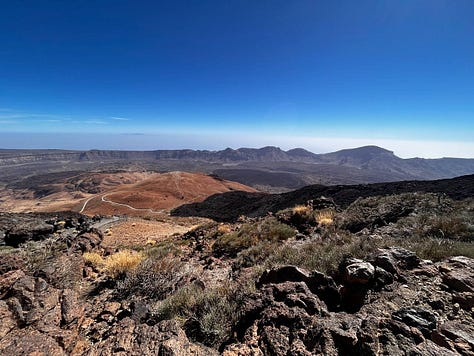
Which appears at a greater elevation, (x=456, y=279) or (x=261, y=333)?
(x=456, y=279)

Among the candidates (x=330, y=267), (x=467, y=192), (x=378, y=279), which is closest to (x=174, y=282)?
(x=330, y=267)

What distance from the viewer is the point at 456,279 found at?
10.7ft

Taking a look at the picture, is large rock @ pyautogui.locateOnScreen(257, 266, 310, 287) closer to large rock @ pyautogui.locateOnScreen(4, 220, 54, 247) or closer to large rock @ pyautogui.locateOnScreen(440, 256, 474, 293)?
large rock @ pyautogui.locateOnScreen(440, 256, 474, 293)

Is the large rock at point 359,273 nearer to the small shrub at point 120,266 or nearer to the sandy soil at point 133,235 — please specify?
the small shrub at point 120,266

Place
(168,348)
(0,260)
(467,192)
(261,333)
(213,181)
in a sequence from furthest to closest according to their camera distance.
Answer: (213,181), (467,192), (0,260), (261,333), (168,348)

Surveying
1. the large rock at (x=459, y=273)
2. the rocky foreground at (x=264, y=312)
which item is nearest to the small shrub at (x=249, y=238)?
the rocky foreground at (x=264, y=312)

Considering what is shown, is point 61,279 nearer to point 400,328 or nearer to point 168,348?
point 168,348

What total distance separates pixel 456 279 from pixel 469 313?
56 centimetres

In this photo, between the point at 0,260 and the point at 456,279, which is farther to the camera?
the point at 0,260

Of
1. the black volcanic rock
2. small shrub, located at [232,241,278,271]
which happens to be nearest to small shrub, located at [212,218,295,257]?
small shrub, located at [232,241,278,271]

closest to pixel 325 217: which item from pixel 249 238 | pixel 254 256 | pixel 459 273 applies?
pixel 249 238

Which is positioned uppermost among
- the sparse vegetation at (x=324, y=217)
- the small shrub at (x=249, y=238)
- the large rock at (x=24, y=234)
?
the sparse vegetation at (x=324, y=217)

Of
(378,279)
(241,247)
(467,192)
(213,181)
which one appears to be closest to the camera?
(378,279)

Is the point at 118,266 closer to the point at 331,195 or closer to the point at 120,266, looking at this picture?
the point at 120,266
